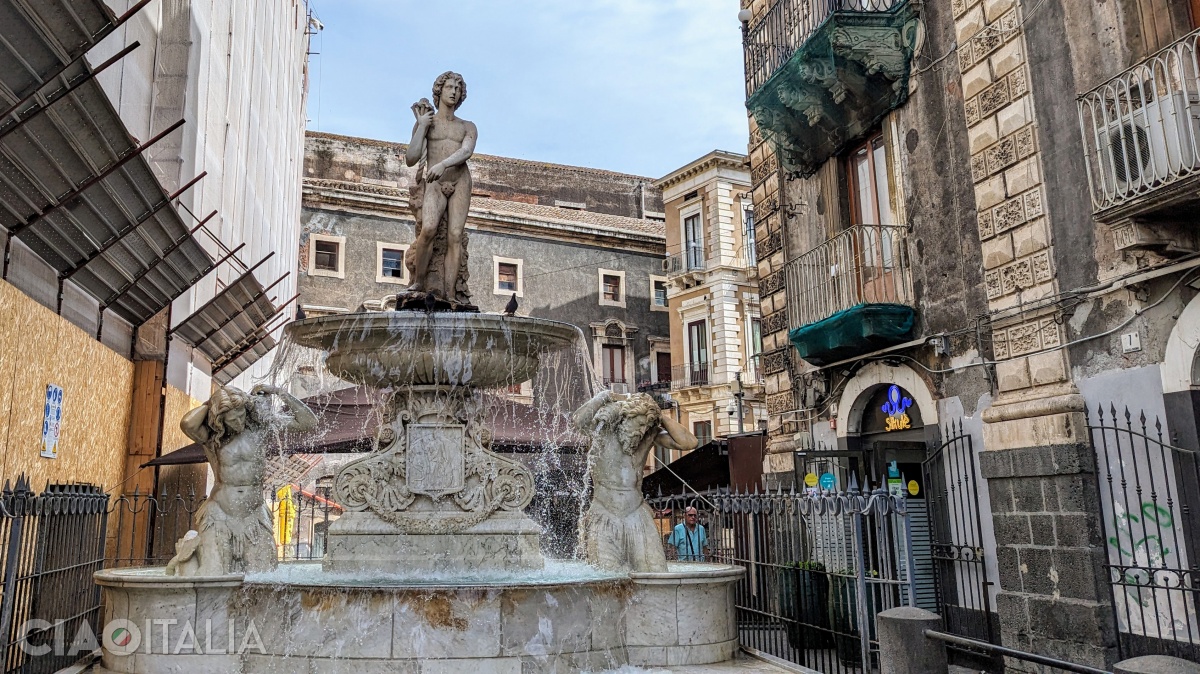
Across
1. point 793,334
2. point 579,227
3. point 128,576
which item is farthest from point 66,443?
point 579,227

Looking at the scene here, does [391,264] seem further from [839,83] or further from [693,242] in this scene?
[839,83]

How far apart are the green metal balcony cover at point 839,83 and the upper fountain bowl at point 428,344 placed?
595cm

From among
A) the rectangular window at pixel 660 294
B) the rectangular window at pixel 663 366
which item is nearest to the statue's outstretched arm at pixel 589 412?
the rectangular window at pixel 663 366

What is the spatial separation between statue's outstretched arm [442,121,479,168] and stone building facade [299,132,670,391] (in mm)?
24844

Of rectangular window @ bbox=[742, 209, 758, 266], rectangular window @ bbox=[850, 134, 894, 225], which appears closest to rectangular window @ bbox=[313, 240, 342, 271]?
rectangular window @ bbox=[742, 209, 758, 266]

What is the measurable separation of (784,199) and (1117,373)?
6.79 meters

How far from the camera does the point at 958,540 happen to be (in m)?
10.1

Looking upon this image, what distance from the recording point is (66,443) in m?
9.91

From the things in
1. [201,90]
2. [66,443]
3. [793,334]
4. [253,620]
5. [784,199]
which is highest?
[201,90]

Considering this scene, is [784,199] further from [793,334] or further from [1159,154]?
[1159,154]

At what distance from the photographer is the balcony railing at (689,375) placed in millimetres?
34094

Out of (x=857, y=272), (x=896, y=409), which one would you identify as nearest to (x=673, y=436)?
(x=896, y=409)

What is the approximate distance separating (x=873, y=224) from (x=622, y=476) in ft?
20.3
